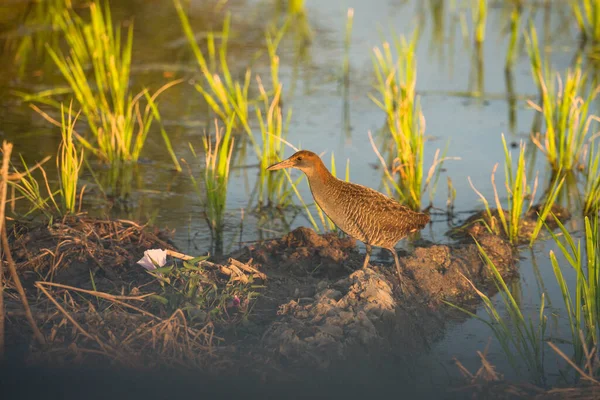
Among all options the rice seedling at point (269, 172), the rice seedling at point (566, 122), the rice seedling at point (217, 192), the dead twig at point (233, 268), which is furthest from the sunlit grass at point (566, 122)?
the dead twig at point (233, 268)

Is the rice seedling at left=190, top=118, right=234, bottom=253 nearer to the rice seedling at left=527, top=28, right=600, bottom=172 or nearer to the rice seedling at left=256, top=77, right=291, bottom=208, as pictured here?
the rice seedling at left=256, top=77, right=291, bottom=208

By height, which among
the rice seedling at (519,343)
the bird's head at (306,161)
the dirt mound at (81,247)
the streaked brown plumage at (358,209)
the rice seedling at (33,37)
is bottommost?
the rice seedling at (519,343)

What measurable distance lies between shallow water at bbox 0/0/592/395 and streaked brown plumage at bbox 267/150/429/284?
0.72 meters

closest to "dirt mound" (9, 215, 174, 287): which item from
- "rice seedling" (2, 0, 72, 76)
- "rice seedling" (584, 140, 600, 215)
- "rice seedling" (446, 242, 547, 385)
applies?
"rice seedling" (446, 242, 547, 385)

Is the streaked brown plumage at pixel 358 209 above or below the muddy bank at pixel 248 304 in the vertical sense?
above

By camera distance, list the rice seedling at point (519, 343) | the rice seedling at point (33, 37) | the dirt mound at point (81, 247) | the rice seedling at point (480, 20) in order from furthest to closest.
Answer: the rice seedling at point (480, 20) < the rice seedling at point (33, 37) < the dirt mound at point (81, 247) < the rice seedling at point (519, 343)

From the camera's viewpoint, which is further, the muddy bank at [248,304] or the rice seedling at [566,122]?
the rice seedling at [566,122]

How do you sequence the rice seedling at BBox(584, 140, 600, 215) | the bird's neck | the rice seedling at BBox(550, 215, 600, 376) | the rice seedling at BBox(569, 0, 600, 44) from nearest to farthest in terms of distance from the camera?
the rice seedling at BBox(550, 215, 600, 376)
the bird's neck
the rice seedling at BBox(584, 140, 600, 215)
the rice seedling at BBox(569, 0, 600, 44)

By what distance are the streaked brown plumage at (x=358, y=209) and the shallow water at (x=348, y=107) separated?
723 mm

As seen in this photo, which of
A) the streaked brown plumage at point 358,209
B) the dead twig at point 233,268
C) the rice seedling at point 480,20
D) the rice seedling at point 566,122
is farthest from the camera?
the rice seedling at point 480,20

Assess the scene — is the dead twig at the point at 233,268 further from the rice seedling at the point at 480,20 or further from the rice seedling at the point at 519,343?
the rice seedling at the point at 480,20

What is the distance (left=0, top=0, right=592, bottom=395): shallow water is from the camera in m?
6.09

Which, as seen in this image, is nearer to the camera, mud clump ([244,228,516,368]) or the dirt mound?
mud clump ([244,228,516,368])

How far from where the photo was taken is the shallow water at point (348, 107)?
6.09 m
